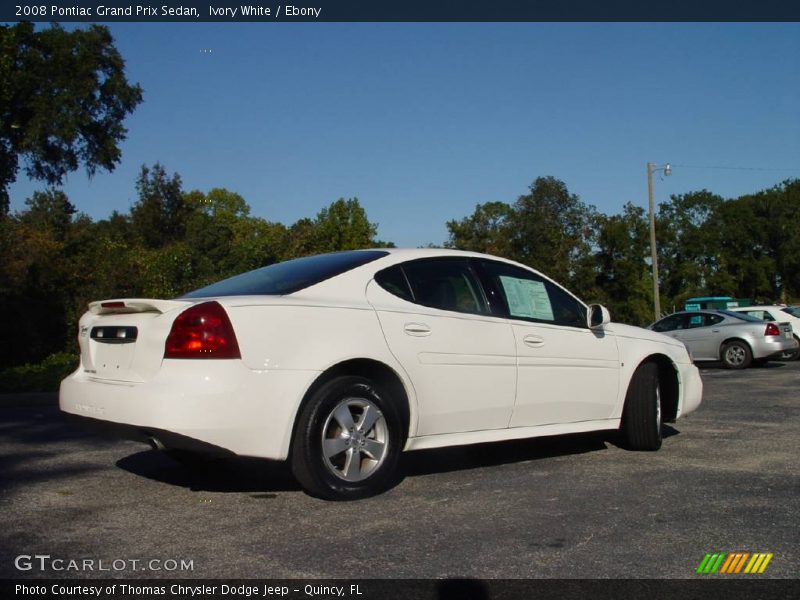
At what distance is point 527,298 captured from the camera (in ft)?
20.6

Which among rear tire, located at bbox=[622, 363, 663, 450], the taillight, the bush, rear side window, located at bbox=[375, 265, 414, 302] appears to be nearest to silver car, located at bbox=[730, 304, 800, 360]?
the bush

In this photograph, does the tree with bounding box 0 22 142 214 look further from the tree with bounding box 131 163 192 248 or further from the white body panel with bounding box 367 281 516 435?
the tree with bounding box 131 163 192 248

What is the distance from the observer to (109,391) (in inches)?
191

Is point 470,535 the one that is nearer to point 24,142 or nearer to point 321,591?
point 321,591

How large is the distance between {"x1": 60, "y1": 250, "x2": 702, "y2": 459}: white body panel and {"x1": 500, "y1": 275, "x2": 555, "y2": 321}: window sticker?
0.11 metres

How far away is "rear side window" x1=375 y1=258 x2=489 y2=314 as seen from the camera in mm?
5527

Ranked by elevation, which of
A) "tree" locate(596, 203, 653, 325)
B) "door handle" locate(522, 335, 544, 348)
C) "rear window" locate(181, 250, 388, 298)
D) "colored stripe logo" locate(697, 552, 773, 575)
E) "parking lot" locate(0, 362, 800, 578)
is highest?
"tree" locate(596, 203, 653, 325)

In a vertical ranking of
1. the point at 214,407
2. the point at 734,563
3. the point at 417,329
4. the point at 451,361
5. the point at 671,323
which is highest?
the point at 417,329

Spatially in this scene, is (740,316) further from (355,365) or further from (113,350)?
(113,350)

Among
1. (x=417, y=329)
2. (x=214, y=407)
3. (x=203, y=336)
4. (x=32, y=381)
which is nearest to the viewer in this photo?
(x=214, y=407)

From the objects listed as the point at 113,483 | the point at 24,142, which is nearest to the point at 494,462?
the point at 113,483

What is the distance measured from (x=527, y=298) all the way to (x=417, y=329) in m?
1.23

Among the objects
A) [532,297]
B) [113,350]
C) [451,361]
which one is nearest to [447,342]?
[451,361]

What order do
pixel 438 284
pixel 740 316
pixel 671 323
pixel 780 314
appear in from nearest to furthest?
pixel 438 284
pixel 740 316
pixel 671 323
pixel 780 314
